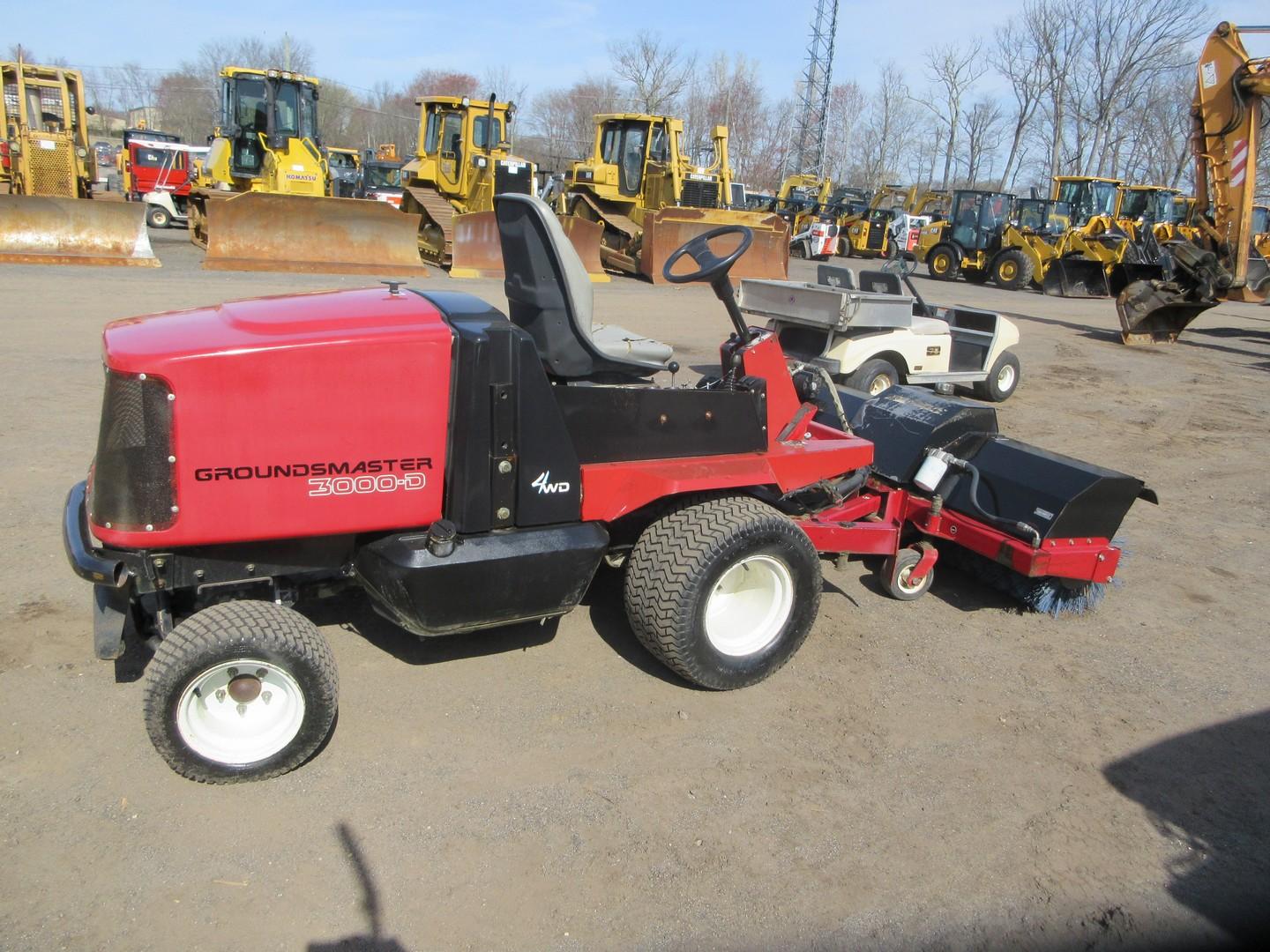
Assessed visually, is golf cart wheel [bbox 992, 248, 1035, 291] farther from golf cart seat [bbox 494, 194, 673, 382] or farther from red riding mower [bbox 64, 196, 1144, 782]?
golf cart seat [bbox 494, 194, 673, 382]

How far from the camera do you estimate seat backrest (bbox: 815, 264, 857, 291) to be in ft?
27.5

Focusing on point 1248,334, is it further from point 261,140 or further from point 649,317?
Answer: point 261,140

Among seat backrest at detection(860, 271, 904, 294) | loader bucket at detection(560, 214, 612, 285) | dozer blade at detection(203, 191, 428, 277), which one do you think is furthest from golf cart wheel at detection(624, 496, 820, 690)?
loader bucket at detection(560, 214, 612, 285)

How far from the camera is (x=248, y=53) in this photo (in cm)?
5988

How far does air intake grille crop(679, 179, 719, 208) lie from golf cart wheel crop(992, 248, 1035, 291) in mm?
7633

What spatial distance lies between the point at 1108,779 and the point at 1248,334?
16.4 meters

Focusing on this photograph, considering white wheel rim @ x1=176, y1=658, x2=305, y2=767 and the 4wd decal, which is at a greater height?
the 4wd decal

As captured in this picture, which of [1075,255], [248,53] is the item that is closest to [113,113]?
[248,53]

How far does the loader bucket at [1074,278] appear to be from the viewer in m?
20.4

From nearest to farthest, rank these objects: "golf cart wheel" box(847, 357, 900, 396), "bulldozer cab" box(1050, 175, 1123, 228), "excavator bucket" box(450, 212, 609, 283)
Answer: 1. "golf cart wheel" box(847, 357, 900, 396)
2. "excavator bucket" box(450, 212, 609, 283)
3. "bulldozer cab" box(1050, 175, 1123, 228)

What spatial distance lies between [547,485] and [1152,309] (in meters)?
13.0

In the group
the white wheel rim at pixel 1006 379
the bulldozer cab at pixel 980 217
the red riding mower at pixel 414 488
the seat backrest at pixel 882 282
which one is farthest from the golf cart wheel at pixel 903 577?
the bulldozer cab at pixel 980 217

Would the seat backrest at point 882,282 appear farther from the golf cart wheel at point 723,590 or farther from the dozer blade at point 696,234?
the dozer blade at point 696,234

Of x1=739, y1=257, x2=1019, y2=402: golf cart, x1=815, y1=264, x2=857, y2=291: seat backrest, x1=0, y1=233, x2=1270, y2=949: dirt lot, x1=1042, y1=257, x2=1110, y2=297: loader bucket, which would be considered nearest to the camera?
x1=0, y1=233, x2=1270, y2=949: dirt lot
